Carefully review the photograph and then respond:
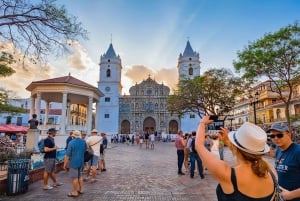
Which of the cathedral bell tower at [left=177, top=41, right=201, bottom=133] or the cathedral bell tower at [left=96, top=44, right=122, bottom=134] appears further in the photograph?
the cathedral bell tower at [left=96, top=44, right=122, bottom=134]

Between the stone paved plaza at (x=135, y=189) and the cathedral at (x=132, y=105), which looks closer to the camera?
the stone paved plaza at (x=135, y=189)

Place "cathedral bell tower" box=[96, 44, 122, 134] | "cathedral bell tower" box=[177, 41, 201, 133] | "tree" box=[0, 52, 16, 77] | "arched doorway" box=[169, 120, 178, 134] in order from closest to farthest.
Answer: "tree" box=[0, 52, 16, 77], "cathedral bell tower" box=[177, 41, 201, 133], "cathedral bell tower" box=[96, 44, 122, 134], "arched doorway" box=[169, 120, 178, 134]

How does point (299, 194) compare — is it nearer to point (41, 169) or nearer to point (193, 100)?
point (41, 169)

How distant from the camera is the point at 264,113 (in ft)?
145

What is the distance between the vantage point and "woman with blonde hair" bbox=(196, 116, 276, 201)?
1690 millimetres

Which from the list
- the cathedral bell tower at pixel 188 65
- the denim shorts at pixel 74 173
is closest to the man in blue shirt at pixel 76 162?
the denim shorts at pixel 74 173

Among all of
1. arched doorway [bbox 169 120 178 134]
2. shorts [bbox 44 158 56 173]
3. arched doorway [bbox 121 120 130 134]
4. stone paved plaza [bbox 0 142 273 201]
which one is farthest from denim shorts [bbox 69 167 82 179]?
arched doorway [bbox 121 120 130 134]

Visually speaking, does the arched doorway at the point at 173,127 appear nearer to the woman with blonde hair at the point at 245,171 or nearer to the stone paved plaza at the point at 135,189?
the stone paved plaza at the point at 135,189

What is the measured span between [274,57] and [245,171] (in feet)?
53.1

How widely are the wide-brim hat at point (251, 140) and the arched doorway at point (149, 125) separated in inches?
2197

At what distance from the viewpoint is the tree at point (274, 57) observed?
15.2 m

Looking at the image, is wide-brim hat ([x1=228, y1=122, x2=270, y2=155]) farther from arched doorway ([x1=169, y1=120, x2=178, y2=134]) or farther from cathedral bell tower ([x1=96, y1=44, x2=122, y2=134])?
arched doorway ([x1=169, y1=120, x2=178, y2=134])

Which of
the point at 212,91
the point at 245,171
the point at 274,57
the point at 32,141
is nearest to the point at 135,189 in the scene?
the point at 245,171

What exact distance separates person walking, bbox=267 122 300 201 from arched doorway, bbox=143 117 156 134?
179 ft
